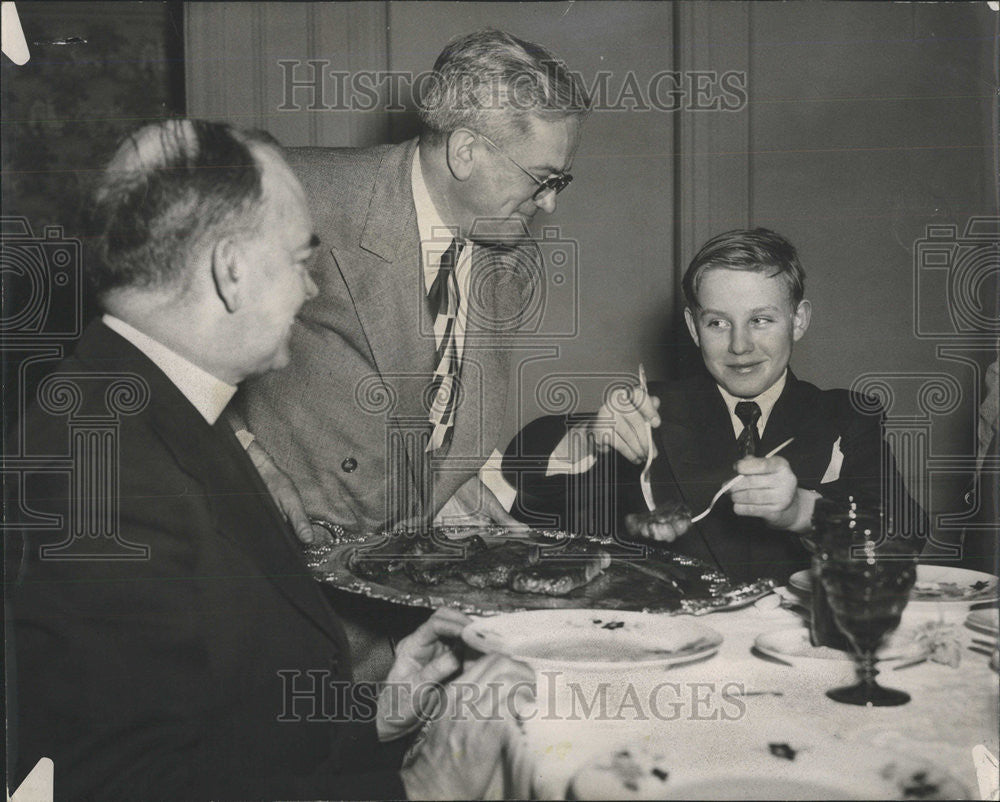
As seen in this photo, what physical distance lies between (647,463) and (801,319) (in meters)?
0.35

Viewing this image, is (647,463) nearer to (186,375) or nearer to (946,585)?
(946,585)

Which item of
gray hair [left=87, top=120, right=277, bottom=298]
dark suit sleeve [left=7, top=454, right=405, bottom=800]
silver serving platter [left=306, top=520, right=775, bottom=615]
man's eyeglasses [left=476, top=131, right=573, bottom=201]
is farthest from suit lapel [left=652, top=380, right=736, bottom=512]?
gray hair [left=87, top=120, right=277, bottom=298]

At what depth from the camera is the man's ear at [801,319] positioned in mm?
1652

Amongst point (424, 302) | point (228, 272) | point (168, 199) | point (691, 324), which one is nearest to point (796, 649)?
point (691, 324)

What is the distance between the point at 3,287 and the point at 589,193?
0.98 m

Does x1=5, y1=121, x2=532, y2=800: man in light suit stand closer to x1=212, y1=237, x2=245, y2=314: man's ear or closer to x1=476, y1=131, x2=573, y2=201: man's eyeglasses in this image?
x1=212, y1=237, x2=245, y2=314: man's ear

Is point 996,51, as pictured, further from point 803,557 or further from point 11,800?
point 11,800

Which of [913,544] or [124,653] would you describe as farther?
[913,544]

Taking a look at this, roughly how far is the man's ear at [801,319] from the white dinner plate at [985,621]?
503mm

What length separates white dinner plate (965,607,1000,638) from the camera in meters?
1.45

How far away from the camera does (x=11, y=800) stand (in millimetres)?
1630

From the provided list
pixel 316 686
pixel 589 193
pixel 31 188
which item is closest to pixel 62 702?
pixel 316 686

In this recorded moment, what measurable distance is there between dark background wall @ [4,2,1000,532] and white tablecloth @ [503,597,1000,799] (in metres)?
0.43

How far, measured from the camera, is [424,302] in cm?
165
